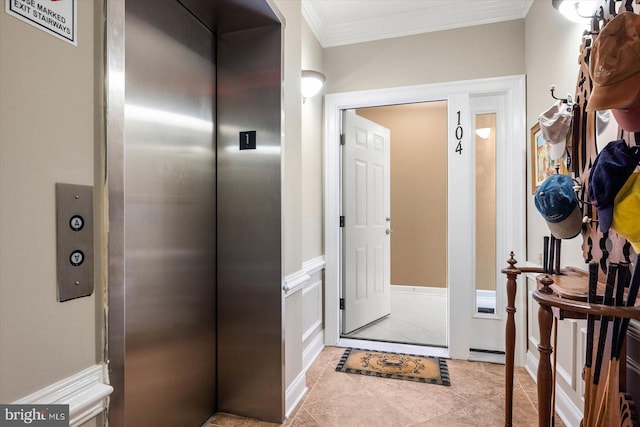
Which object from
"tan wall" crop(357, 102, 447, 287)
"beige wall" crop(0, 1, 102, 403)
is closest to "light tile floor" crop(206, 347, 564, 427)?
"beige wall" crop(0, 1, 102, 403)

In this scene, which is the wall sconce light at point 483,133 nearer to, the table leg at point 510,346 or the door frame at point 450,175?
the door frame at point 450,175

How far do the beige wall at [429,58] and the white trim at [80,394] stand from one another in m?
2.80

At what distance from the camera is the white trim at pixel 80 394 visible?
2.01 ft

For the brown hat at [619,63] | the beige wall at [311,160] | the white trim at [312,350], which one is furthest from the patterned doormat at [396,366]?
the brown hat at [619,63]

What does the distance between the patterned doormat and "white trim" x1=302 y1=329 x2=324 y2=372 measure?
223 mm

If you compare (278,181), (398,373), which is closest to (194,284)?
(278,181)

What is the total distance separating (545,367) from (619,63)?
40.1 inches

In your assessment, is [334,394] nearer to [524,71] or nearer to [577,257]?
[577,257]

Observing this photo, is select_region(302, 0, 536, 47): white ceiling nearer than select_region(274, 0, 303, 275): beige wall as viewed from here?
No

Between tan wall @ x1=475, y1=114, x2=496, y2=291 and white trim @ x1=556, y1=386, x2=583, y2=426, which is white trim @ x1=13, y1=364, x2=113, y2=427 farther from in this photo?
tan wall @ x1=475, y1=114, x2=496, y2=291

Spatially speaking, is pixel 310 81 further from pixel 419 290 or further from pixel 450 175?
pixel 419 290

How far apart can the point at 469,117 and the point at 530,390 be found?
2005mm

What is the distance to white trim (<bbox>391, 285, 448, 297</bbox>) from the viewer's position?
4.61 metres

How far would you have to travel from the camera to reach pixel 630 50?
2.95ft
